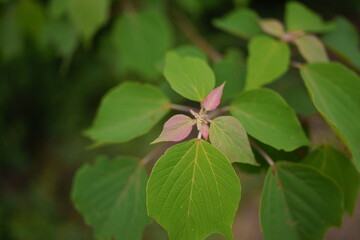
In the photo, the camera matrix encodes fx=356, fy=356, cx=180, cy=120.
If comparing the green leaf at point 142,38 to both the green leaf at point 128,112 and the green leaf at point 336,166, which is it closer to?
the green leaf at point 128,112

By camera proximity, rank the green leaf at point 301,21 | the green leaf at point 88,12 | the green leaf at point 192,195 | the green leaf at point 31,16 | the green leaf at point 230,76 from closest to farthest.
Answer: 1. the green leaf at point 192,195
2. the green leaf at point 230,76
3. the green leaf at point 301,21
4. the green leaf at point 88,12
5. the green leaf at point 31,16

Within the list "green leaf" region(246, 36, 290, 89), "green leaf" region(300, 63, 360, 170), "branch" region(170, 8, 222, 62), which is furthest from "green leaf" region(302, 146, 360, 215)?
"branch" region(170, 8, 222, 62)

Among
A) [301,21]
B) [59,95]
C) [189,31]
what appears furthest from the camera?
[59,95]

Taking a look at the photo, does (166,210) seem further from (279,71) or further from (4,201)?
(4,201)

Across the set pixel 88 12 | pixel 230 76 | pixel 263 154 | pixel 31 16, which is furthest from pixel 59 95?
pixel 263 154

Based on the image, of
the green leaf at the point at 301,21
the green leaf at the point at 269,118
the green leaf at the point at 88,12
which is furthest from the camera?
the green leaf at the point at 88,12

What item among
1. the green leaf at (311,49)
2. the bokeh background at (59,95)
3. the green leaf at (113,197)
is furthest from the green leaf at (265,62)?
the bokeh background at (59,95)

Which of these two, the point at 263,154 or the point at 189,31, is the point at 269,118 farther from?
the point at 189,31

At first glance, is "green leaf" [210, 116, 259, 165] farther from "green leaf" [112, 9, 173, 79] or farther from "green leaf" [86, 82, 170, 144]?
"green leaf" [112, 9, 173, 79]
